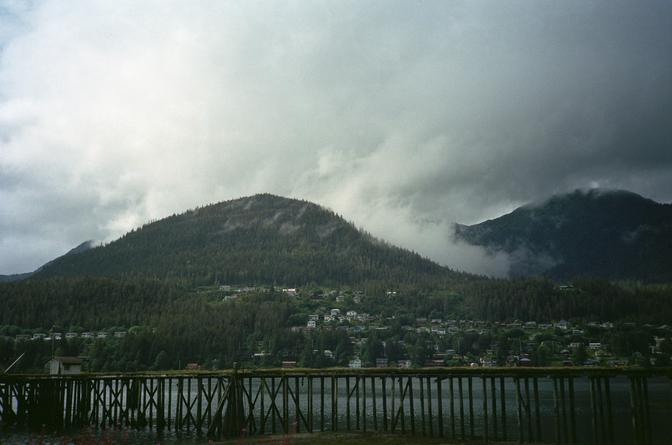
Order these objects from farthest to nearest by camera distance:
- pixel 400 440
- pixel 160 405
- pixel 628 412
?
pixel 628 412, pixel 160 405, pixel 400 440

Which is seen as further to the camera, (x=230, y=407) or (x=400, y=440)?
(x=230, y=407)

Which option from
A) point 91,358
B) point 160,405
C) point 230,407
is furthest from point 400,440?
point 91,358

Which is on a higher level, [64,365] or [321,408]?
[64,365]

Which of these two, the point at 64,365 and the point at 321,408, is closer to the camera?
the point at 321,408

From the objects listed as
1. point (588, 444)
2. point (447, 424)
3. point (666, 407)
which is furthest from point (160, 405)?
point (666, 407)

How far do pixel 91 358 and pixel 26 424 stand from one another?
10137 cm

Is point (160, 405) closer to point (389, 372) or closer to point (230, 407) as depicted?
point (230, 407)

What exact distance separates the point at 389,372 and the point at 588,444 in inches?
726

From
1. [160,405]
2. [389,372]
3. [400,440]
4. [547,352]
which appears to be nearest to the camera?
[400,440]

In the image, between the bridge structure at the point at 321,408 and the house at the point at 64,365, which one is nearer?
the bridge structure at the point at 321,408

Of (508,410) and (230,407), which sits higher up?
(230,407)

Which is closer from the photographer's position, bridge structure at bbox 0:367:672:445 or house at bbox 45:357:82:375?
bridge structure at bbox 0:367:672:445

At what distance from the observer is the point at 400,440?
44062mm

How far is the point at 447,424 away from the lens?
218 ft
